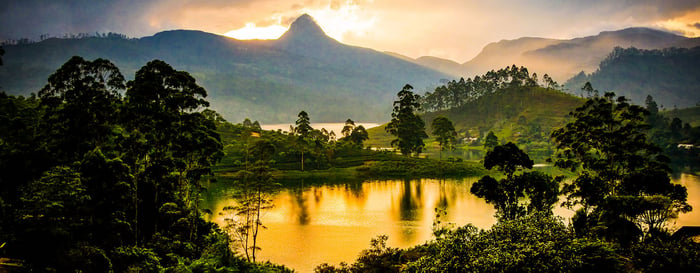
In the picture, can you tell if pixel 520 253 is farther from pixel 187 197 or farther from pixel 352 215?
pixel 352 215

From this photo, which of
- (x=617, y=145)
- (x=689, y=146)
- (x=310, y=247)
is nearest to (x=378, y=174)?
(x=310, y=247)

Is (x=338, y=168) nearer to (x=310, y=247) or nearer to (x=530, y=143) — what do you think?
(x=310, y=247)

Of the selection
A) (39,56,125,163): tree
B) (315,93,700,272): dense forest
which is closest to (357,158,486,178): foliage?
(315,93,700,272): dense forest

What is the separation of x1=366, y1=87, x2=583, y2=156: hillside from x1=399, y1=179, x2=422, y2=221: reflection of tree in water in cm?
7658

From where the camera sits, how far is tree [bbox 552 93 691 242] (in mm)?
26422

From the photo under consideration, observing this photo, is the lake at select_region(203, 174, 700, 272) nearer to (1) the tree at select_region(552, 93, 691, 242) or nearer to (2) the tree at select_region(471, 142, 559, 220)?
(2) the tree at select_region(471, 142, 559, 220)

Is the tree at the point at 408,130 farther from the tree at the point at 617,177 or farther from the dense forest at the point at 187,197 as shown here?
the dense forest at the point at 187,197

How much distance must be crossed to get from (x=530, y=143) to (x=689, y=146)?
1627 inches

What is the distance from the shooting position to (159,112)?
1157 inches

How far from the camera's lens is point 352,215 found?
160 ft

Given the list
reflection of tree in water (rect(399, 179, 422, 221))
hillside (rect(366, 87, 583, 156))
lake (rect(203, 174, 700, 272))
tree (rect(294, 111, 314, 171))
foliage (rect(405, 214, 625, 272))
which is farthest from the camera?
hillside (rect(366, 87, 583, 156))

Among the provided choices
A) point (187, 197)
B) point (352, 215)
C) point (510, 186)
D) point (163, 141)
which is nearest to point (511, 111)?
point (352, 215)

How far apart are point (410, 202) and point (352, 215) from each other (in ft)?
38.5

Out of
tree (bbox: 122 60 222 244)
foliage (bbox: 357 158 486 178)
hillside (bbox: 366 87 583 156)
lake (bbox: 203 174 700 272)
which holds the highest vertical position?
hillside (bbox: 366 87 583 156)
